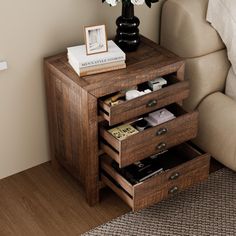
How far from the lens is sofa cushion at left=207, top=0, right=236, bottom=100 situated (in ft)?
6.88

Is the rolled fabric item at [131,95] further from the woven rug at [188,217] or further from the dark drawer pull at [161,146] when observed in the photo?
the woven rug at [188,217]

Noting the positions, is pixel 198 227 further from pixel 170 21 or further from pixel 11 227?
pixel 170 21

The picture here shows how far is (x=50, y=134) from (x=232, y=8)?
0.94 m

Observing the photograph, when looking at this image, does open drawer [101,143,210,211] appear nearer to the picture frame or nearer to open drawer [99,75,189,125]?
open drawer [99,75,189,125]

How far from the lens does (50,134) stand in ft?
7.23

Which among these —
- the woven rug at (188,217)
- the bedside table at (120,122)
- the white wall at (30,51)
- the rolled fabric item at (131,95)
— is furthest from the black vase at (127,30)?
the woven rug at (188,217)

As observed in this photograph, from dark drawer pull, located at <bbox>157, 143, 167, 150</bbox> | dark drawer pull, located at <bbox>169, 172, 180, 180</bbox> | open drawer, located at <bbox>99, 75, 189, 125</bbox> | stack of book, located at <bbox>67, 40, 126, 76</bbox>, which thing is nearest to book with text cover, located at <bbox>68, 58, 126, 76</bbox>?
stack of book, located at <bbox>67, 40, 126, 76</bbox>

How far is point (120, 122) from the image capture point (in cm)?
187

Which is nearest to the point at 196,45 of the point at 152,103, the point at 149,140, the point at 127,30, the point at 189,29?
the point at 189,29

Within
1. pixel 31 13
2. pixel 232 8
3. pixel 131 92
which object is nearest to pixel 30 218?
pixel 131 92

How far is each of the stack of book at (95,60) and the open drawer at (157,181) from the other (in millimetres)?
356

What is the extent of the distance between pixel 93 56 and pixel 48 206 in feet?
2.12

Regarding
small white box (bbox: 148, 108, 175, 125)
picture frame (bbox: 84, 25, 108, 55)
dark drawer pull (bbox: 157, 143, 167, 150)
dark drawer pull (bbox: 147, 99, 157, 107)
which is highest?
picture frame (bbox: 84, 25, 108, 55)

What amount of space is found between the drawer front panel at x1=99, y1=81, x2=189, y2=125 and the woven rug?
0.42m
